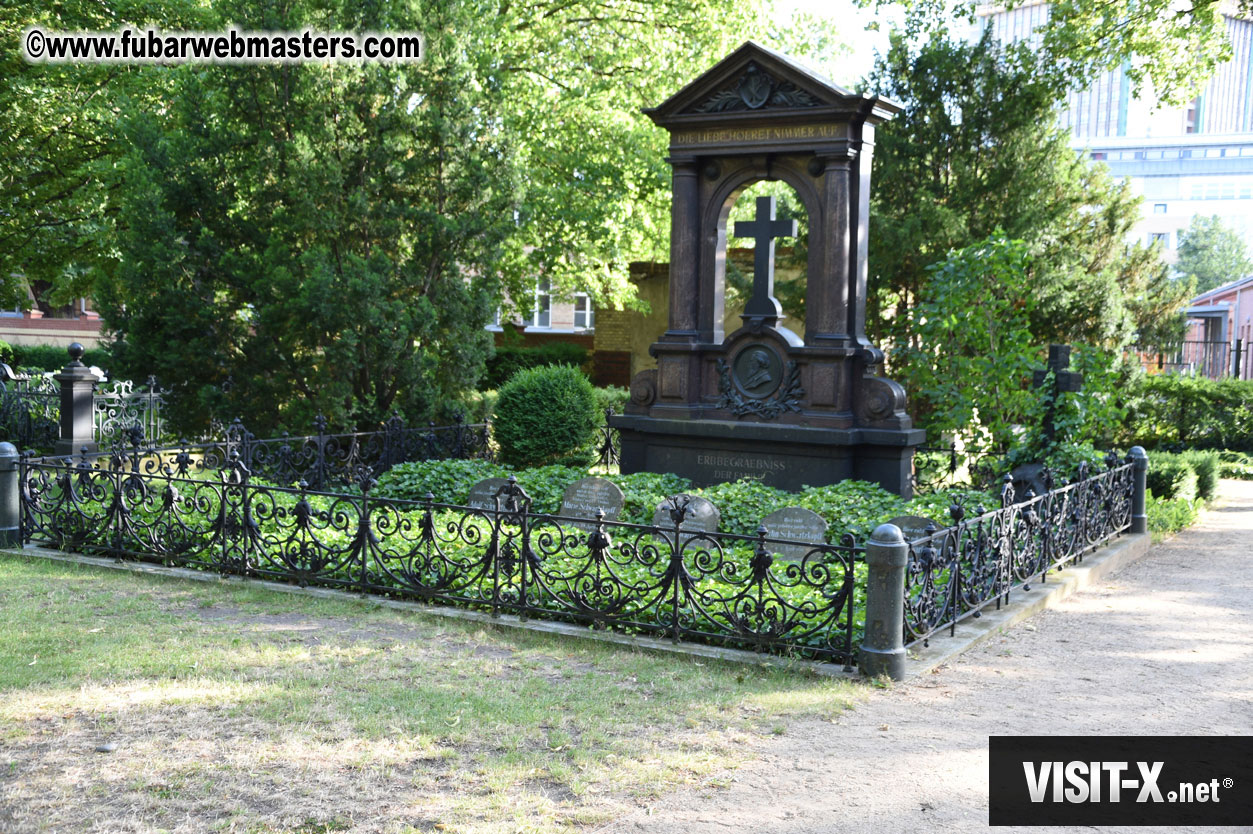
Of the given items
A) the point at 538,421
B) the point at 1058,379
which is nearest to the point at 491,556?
the point at 1058,379

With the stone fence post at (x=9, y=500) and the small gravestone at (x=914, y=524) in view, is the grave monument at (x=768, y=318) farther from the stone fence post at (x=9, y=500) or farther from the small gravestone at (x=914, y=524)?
the stone fence post at (x=9, y=500)

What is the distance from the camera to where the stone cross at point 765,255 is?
12.6 metres

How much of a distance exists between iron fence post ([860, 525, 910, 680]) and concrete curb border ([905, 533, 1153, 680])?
0.61 ft

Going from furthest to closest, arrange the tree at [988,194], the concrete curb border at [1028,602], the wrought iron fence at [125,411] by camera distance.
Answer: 1. the tree at [988,194]
2. the wrought iron fence at [125,411]
3. the concrete curb border at [1028,602]

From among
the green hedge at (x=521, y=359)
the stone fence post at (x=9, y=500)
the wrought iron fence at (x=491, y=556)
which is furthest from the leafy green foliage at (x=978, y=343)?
the green hedge at (x=521, y=359)

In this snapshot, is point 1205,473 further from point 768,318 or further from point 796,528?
point 796,528

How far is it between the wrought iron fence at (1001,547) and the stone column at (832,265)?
2756 millimetres

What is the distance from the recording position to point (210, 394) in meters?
13.6

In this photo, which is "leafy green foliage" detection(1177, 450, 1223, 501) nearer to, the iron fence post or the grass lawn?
the iron fence post

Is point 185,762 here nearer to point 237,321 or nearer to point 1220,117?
point 237,321

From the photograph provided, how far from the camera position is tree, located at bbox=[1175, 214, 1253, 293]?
8731 centimetres

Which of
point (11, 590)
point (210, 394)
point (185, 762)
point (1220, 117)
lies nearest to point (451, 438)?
point (210, 394)

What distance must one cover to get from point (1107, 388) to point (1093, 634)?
4438 millimetres

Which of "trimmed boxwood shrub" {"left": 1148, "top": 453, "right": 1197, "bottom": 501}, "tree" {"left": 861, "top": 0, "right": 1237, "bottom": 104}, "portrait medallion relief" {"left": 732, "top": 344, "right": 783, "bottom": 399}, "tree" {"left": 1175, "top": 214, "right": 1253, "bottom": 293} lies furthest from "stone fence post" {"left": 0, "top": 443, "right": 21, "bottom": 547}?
"tree" {"left": 1175, "top": 214, "right": 1253, "bottom": 293}
